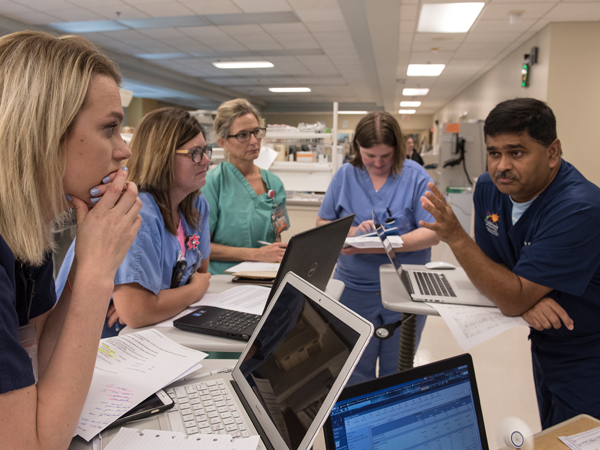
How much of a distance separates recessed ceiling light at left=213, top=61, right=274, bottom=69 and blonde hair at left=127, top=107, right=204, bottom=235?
7750 mm

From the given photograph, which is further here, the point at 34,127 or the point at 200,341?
the point at 200,341

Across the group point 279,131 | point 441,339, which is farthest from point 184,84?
point 441,339

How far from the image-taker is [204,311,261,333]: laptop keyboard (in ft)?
3.77

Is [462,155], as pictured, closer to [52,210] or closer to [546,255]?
[546,255]

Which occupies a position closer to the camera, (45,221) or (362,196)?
(45,221)

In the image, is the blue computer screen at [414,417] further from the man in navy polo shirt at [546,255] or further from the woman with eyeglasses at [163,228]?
the woman with eyeglasses at [163,228]

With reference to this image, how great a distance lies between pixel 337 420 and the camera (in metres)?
0.65

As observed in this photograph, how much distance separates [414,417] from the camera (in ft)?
2.30

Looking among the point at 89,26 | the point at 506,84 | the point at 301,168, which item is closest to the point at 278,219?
the point at 301,168

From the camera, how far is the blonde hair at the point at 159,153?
4.46 feet

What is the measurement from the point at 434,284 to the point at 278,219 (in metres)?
0.92

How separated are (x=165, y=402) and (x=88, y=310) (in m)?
0.24

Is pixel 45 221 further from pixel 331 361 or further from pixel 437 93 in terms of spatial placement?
pixel 437 93

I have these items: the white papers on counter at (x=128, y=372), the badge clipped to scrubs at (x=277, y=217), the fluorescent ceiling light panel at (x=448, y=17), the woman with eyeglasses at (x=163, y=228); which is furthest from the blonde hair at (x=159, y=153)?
the fluorescent ceiling light panel at (x=448, y=17)
